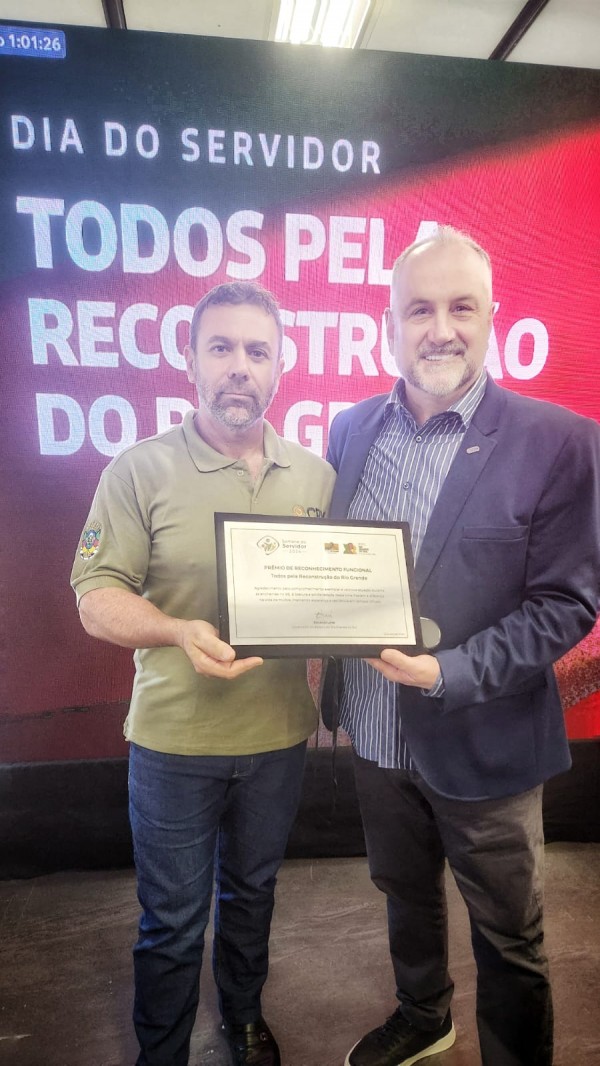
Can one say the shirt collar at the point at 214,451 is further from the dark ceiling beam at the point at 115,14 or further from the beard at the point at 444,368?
the dark ceiling beam at the point at 115,14

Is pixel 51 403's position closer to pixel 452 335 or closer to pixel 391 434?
pixel 391 434

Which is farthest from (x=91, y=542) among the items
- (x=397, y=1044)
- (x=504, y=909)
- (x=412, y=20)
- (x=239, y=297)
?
(x=412, y=20)

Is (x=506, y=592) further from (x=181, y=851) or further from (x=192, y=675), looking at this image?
(x=181, y=851)

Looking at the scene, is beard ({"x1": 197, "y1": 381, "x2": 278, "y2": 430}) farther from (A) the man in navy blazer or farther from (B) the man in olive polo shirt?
(A) the man in navy blazer

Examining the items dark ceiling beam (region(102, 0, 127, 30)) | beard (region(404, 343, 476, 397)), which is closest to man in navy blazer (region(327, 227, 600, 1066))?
beard (region(404, 343, 476, 397))

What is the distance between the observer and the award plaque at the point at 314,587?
1.30 m

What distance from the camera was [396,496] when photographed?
61.6 inches

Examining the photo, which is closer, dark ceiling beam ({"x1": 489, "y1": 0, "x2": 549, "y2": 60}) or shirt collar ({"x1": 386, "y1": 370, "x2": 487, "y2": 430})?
shirt collar ({"x1": 386, "y1": 370, "x2": 487, "y2": 430})

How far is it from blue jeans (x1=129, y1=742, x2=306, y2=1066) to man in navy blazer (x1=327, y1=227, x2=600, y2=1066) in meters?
0.30

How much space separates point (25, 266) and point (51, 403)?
0.48 m

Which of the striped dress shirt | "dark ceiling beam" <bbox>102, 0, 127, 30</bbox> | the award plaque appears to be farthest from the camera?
"dark ceiling beam" <bbox>102, 0, 127, 30</bbox>

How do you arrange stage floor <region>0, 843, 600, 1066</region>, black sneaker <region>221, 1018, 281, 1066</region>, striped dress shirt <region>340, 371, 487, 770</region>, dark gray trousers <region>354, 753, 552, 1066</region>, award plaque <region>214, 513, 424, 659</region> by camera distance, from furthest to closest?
stage floor <region>0, 843, 600, 1066</region>, black sneaker <region>221, 1018, 281, 1066</region>, striped dress shirt <region>340, 371, 487, 770</region>, dark gray trousers <region>354, 753, 552, 1066</region>, award plaque <region>214, 513, 424, 659</region>

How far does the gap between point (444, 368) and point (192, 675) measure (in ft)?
3.03

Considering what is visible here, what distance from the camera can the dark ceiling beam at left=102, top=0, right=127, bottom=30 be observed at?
2.18m
